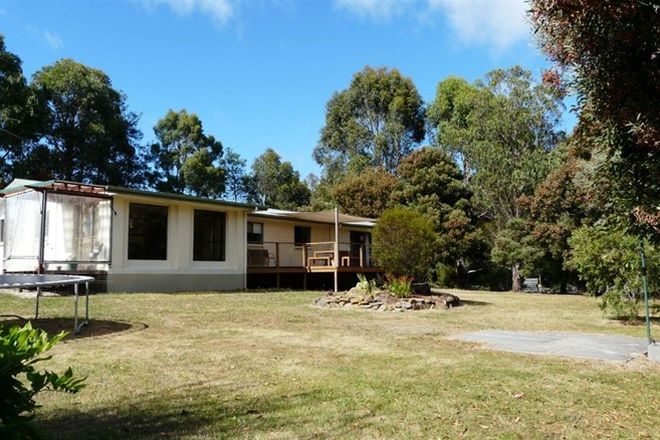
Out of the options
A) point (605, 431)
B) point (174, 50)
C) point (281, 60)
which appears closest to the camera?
point (605, 431)

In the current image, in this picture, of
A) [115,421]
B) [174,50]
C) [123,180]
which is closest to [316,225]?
[174,50]

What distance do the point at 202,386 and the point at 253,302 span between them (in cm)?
819

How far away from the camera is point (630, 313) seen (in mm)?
10789

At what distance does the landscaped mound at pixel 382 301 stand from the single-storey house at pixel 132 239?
531cm

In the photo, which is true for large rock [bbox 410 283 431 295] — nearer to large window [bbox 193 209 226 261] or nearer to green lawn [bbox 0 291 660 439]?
green lawn [bbox 0 291 660 439]

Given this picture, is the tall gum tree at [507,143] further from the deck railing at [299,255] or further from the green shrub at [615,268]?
the green shrub at [615,268]

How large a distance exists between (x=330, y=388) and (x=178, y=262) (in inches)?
496

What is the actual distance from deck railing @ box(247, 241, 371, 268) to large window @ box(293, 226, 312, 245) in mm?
716

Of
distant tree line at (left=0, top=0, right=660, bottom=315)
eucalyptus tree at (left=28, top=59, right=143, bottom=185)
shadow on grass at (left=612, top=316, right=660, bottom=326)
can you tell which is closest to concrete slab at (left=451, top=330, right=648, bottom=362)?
distant tree line at (left=0, top=0, right=660, bottom=315)

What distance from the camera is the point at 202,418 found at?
395 centimetres

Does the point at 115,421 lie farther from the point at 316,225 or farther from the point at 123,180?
the point at 123,180

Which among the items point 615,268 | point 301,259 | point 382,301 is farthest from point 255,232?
point 615,268

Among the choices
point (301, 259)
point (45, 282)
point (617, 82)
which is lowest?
point (45, 282)

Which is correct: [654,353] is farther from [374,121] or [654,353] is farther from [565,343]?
[374,121]
